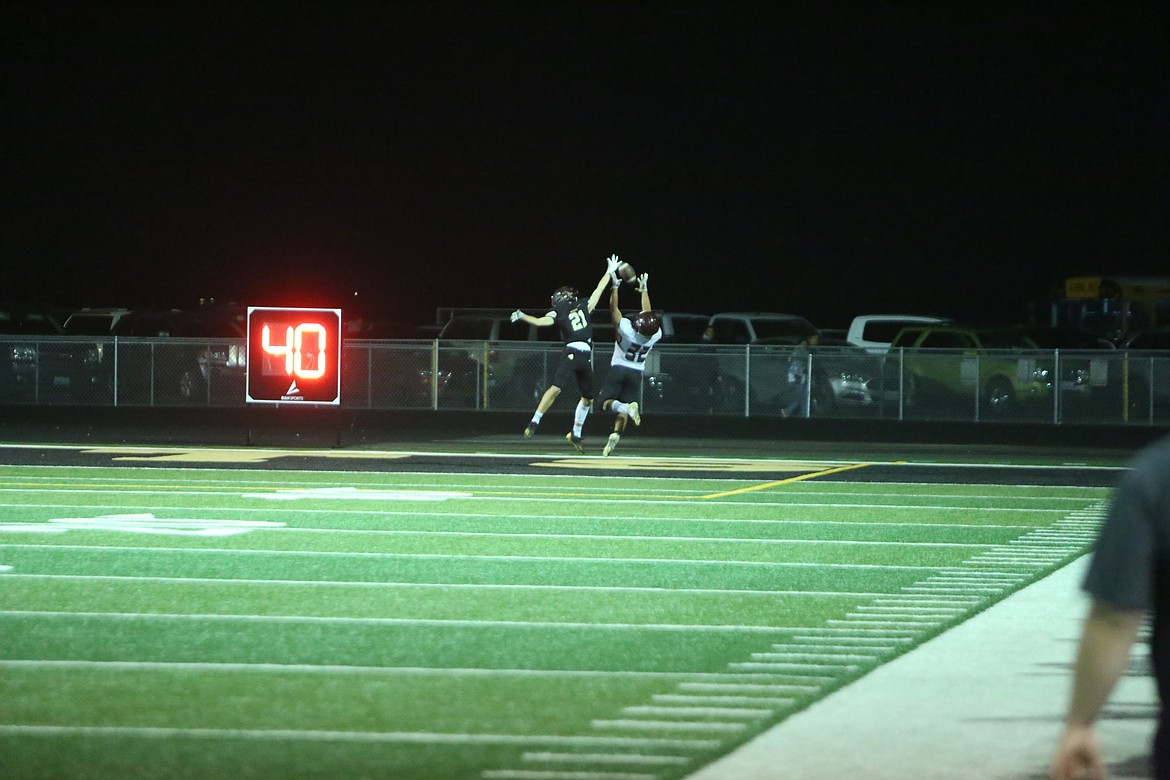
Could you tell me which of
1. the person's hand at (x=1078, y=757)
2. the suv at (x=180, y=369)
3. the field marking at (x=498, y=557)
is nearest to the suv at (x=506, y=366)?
the suv at (x=180, y=369)

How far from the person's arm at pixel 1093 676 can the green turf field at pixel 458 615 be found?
2.27 metres

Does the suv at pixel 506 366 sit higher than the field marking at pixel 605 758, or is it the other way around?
the suv at pixel 506 366

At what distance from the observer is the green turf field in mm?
6000

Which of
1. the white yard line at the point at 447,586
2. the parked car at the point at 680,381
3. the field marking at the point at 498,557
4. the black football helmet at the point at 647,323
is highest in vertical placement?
the black football helmet at the point at 647,323

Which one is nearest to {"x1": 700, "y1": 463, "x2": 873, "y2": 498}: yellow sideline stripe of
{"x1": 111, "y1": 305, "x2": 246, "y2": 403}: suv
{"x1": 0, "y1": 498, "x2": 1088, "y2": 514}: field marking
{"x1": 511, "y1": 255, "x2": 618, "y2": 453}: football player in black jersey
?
{"x1": 0, "y1": 498, "x2": 1088, "y2": 514}: field marking

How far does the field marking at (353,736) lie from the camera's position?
5.96 metres

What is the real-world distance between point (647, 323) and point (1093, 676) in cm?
1636

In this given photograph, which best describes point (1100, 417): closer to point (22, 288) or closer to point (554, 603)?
point (554, 603)

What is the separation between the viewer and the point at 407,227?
63.0 m

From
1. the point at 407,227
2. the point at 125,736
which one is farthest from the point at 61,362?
the point at 407,227

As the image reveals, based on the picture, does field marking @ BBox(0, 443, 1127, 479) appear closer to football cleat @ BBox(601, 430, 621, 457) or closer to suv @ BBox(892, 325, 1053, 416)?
football cleat @ BBox(601, 430, 621, 457)

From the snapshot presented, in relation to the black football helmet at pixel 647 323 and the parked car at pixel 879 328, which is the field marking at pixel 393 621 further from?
the parked car at pixel 879 328

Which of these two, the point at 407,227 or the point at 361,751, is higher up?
the point at 407,227

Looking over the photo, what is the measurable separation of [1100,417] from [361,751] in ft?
78.8
